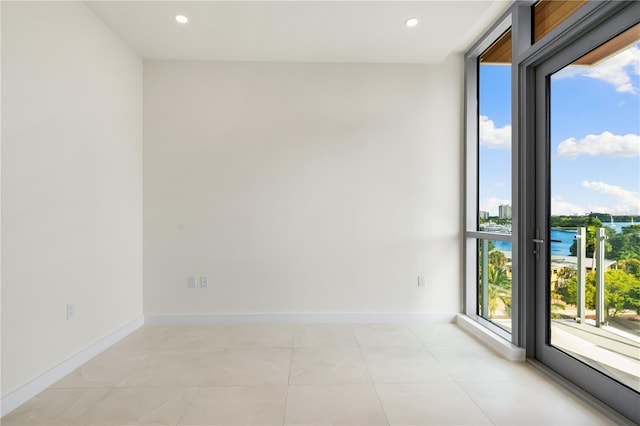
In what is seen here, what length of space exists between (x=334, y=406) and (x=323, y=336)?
1.18 m

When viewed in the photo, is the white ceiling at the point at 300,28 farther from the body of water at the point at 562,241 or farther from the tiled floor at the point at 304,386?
the tiled floor at the point at 304,386

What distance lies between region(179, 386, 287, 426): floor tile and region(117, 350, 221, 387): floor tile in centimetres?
23

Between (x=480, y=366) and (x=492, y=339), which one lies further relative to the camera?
(x=492, y=339)

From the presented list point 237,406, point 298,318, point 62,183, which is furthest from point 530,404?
point 62,183

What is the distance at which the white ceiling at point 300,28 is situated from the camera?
2621 mm

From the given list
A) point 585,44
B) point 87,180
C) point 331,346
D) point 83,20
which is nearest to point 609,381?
point 331,346

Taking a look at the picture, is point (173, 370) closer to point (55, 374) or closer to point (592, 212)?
point (55, 374)

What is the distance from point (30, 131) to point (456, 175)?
145 inches

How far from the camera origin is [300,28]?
→ 9.57 ft

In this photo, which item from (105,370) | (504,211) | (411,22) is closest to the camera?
(105,370)

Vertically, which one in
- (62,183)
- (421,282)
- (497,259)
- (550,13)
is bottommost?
(421,282)

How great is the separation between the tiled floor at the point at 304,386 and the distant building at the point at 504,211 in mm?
1196

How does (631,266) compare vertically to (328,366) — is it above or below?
above

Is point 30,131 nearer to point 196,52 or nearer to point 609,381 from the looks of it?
point 196,52
